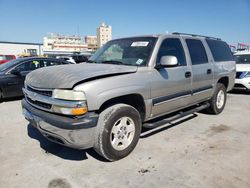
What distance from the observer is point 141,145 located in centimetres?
365

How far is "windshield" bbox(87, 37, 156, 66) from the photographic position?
140 inches

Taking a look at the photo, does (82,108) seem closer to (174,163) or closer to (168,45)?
(174,163)

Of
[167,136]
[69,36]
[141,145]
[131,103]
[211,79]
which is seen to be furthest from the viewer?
[69,36]

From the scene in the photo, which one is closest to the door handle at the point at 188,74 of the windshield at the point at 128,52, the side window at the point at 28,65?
the windshield at the point at 128,52

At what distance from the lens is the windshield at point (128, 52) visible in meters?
3.56

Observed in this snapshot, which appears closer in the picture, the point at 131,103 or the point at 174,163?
the point at 174,163

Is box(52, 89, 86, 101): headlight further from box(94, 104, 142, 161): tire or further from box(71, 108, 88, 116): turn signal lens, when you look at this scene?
box(94, 104, 142, 161): tire

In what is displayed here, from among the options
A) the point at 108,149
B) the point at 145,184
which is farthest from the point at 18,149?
the point at 145,184

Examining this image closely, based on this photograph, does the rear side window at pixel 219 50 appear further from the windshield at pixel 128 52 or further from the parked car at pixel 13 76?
the parked car at pixel 13 76

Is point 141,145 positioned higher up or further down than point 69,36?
further down

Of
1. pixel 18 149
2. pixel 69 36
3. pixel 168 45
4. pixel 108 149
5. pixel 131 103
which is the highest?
pixel 69 36

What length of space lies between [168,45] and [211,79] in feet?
5.48

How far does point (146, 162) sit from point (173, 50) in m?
2.11

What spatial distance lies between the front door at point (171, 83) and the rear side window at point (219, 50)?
1394 millimetres
